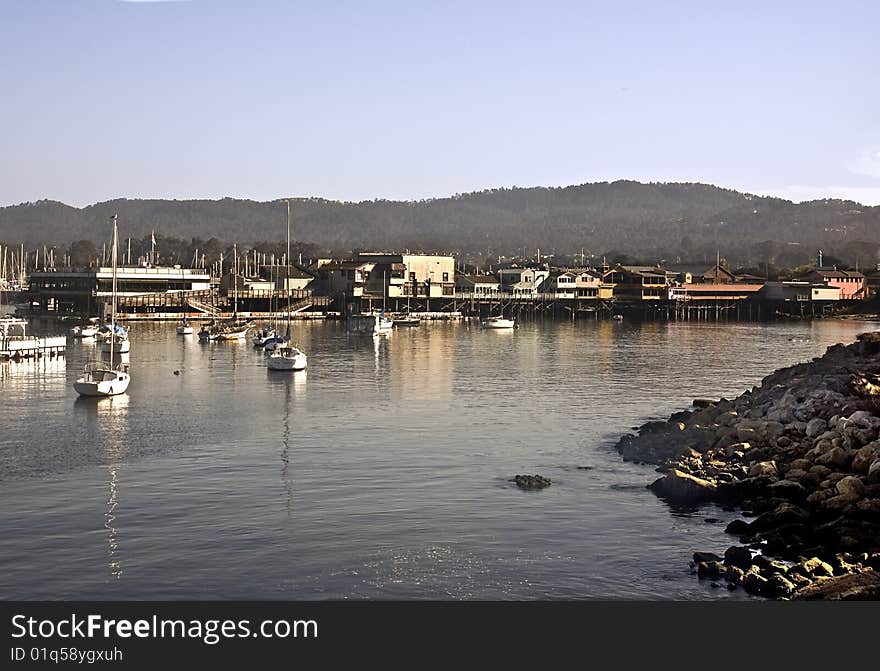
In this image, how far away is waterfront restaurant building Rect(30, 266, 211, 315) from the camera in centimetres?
8412

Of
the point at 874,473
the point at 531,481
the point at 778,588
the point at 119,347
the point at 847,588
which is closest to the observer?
the point at 847,588

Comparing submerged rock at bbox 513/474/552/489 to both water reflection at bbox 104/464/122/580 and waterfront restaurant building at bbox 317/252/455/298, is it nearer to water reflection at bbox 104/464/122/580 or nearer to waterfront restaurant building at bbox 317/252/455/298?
water reflection at bbox 104/464/122/580

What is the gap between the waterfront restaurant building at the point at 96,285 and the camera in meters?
84.1

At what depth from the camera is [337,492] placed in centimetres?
1662

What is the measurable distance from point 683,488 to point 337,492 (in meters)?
5.15

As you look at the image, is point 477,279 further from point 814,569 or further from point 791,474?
point 814,569

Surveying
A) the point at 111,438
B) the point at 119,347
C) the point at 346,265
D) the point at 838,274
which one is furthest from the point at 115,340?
the point at 838,274

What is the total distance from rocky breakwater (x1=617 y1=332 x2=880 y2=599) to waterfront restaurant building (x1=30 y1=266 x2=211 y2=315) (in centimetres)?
6677

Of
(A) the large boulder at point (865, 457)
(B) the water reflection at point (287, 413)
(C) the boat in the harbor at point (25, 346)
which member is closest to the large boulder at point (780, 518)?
(A) the large boulder at point (865, 457)

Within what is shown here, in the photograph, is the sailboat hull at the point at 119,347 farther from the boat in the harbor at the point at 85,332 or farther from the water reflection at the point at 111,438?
the water reflection at the point at 111,438

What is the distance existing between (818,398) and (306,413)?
1183 centimetres

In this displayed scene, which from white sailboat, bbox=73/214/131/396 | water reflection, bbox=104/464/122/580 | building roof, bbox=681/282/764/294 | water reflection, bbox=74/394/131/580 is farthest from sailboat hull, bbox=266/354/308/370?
building roof, bbox=681/282/764/294

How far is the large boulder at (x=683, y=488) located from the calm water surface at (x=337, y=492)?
1.73ft
